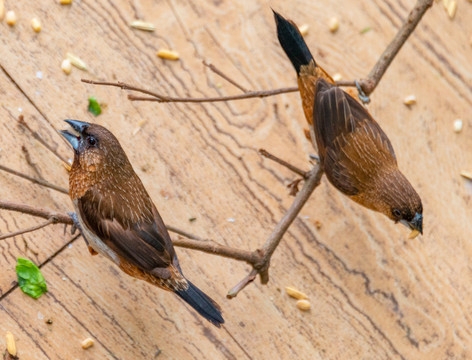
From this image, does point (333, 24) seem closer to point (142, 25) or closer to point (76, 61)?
point (142, 25)

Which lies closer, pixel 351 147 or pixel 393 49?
pixel 351 147

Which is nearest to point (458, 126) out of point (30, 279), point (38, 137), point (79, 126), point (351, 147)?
point (351, 147)

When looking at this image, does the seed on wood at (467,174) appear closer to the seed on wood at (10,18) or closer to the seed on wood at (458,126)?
the seed on wood at (458,126)

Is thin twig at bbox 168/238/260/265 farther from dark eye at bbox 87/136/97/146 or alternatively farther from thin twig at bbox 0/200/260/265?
dark eye at bbox 87/136/97/146

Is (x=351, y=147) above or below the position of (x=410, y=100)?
below

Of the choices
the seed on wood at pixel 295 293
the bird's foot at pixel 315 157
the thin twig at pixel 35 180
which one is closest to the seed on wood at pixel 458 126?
the bird's foot at pixel 315 157

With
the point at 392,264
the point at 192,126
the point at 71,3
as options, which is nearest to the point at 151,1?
the point at 71,3
